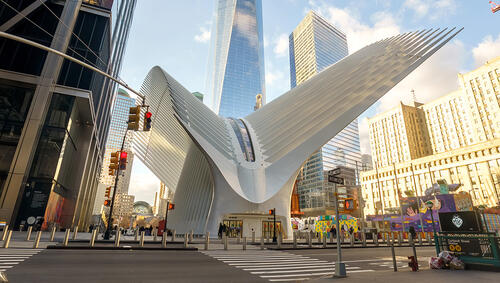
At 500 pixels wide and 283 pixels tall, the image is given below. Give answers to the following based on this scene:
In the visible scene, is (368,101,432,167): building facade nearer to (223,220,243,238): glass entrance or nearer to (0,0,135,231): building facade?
(223,220,243,238): glass entrance

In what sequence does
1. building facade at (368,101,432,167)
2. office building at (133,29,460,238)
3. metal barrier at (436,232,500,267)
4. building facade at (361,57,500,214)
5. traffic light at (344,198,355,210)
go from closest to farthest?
metal barrier at (436,232,500,267) → traffic light at (344,198,355,210) → office building at (133,29,460,238) → building facade at (361,57,500,214) → building facade at (368,101,432,167)

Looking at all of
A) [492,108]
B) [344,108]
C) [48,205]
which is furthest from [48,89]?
[492,108]

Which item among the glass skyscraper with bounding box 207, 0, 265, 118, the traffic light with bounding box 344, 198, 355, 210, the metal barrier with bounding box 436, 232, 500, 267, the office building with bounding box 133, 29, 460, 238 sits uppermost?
the glass skyscraper with bounding box 207, 0, 265, 118

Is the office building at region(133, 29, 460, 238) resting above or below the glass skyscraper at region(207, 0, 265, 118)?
below

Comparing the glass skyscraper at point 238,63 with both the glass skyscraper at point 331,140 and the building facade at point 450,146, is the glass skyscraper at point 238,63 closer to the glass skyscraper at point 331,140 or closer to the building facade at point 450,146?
the glass skyscraper at point 331,140

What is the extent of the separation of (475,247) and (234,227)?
2487 centimetres

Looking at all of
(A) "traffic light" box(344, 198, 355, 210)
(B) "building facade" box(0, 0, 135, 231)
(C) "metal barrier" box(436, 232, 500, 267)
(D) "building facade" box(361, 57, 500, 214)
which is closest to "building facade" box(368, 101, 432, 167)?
(D) "building facade" box(361, 57, 500, 214)

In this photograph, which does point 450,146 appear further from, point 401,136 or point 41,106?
point 41,106

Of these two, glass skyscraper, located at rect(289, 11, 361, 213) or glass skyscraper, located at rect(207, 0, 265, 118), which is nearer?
glass skyscraper, located at rect(289, 11, 361, 213)

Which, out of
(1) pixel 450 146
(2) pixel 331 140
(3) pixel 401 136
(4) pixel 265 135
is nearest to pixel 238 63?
(2) pixel 331 140

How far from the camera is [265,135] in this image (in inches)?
1452

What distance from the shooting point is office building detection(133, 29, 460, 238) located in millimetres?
29031

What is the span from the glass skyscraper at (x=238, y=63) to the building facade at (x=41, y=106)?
12967 centimetres

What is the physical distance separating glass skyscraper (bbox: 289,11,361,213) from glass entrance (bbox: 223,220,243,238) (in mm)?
56954
